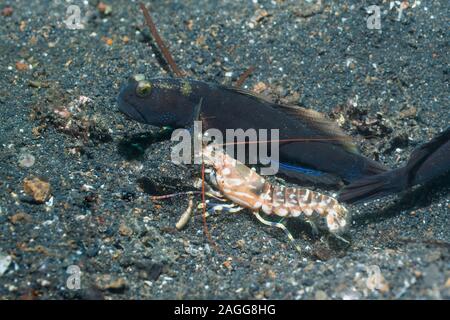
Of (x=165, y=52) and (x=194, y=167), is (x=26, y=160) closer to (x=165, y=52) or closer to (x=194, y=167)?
(x=194, y=167)

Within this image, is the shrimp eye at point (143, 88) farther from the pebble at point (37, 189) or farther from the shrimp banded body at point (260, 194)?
the pebble at point (37, 189)

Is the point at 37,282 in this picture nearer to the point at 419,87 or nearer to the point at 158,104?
the point at 158,104

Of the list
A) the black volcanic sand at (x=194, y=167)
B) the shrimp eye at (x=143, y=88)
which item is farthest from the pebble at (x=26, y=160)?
the shrimp eye at (x=143, y=88)

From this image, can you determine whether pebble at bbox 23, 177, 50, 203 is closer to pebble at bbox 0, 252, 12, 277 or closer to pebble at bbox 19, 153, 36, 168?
pebble at bbox 19, 153, 36, 168

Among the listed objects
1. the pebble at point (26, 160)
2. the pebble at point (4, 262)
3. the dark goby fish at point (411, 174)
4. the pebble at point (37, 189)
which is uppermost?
the dark goby fish at point (411, 174)

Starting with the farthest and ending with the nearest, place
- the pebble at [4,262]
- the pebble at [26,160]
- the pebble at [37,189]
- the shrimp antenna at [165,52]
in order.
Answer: the shrimp antenna at [165,52] < the pebble at [26,160] < the pebble at [37,189] < the pebble at [4,262]

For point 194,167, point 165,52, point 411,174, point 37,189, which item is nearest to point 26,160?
point 37,189
